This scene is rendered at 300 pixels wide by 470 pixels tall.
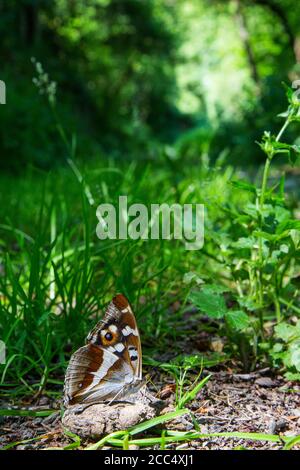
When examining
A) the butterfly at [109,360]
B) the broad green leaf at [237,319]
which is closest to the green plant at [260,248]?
the broad green leaf at [237,319]

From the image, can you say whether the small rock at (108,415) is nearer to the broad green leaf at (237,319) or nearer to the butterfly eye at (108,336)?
the butterfly eye at (108,336)

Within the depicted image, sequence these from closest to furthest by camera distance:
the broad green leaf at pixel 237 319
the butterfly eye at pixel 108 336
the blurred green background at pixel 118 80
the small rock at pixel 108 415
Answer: the small rock at pixel 108 415
the butterfly eye at pixel 108 336
the broad green leaf at pixel 237 319
the blurred green background at pixel 118 80

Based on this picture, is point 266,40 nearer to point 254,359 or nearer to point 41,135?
point 41,135

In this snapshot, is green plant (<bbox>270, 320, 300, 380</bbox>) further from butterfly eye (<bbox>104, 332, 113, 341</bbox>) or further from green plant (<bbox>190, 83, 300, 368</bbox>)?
butterfly eye (<bbox>104, 332, 113, 341</bbox>)

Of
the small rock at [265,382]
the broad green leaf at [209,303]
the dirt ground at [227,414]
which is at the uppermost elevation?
the broad green leaf at [209,303]

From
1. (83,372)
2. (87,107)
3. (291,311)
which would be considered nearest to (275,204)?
(291,311)

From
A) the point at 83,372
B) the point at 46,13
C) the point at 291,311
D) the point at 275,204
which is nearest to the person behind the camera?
the point at 83,372
